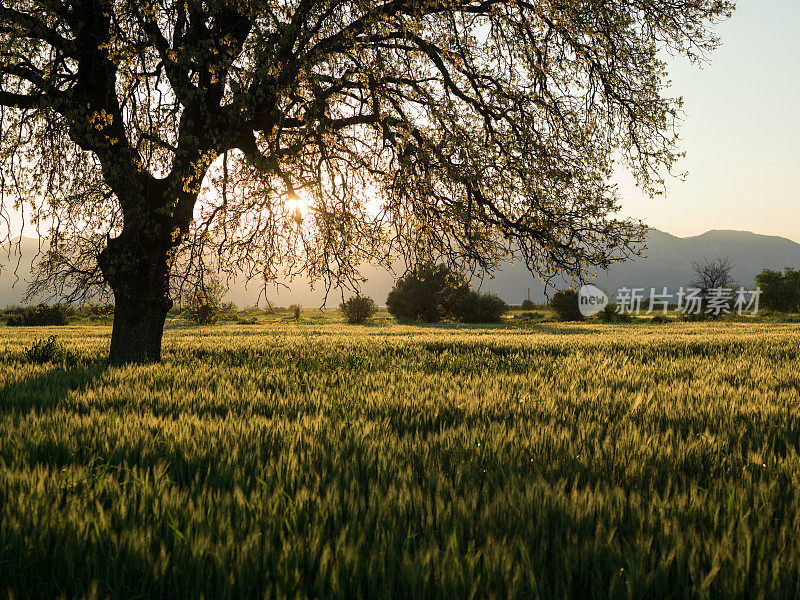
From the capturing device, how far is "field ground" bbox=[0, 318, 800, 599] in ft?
5.56

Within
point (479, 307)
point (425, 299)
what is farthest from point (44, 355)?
point (479, 307)

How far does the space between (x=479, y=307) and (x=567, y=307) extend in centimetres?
952

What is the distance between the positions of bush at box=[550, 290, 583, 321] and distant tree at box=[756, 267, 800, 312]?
45.8m

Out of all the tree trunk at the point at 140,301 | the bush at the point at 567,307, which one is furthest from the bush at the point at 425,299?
the tree trunk at the point at 140,301

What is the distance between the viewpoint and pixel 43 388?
19.8 feet

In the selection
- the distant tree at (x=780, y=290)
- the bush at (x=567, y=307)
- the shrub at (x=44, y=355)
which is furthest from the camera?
the distant tree at (x=780, y=290)

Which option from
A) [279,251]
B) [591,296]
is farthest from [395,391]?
[591,296]

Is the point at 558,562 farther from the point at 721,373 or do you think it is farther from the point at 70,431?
the point at 721,373

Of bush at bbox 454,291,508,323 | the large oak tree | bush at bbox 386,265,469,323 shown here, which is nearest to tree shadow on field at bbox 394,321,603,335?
bush at bbox 386,265,469,323

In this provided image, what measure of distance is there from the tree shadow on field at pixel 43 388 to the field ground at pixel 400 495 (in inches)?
2.1

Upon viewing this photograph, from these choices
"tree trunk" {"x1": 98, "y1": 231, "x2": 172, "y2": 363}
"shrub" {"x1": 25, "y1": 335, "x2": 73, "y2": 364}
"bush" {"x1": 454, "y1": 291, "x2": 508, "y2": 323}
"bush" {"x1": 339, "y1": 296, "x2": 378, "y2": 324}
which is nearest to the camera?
"tree trunk" {"x1": 98, "y1": 231, "x2": 172, "y2": 363}

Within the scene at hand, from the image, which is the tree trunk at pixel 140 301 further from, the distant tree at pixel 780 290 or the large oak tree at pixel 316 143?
the distant tree at pixel 780 290

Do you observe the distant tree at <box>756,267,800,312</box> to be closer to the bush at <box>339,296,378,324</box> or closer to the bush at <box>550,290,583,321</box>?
the bush at <box>550,290,583,321</box>

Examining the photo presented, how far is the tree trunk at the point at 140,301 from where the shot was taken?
31.2 ft
